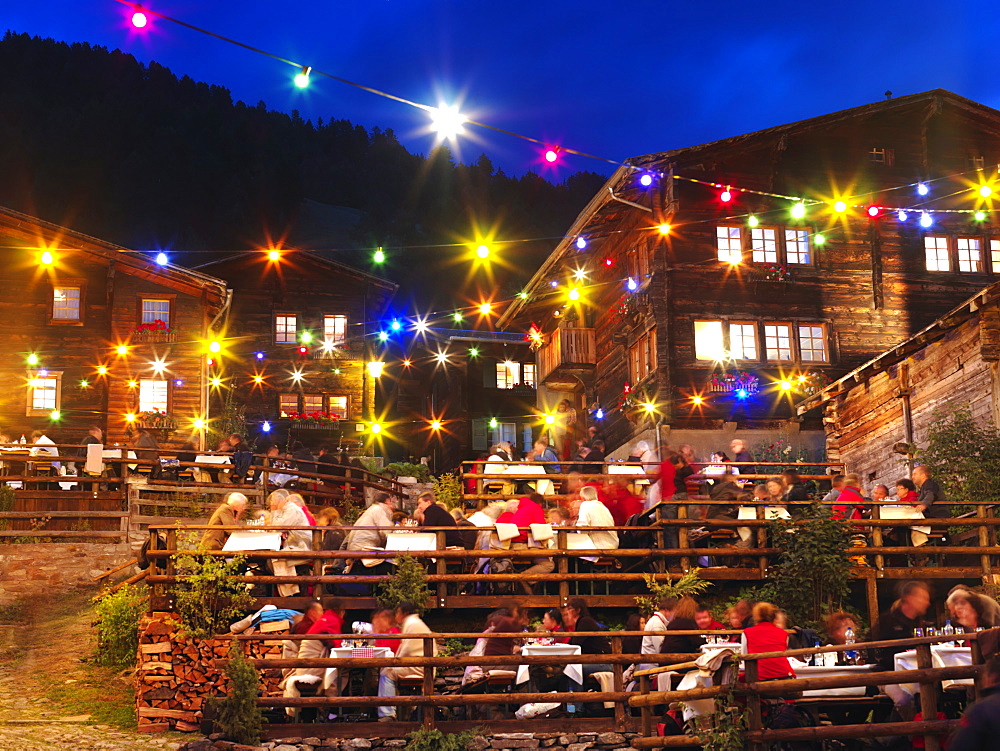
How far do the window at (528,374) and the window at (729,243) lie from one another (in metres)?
20.7

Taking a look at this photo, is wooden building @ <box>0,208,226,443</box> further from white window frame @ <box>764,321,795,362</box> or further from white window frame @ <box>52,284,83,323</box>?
white window frame @ <box>764,321,795,362</box>

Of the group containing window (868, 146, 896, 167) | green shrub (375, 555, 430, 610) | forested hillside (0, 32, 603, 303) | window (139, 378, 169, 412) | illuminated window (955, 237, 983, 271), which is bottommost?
green shrub (375, 555, 430, 610)

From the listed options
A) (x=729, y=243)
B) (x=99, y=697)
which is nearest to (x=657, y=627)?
(x=99, y=697)

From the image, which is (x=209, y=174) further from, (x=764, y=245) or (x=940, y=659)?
(x=940, y=659)

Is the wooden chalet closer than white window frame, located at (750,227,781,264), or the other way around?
white window frame, located at (750,227,781,264)

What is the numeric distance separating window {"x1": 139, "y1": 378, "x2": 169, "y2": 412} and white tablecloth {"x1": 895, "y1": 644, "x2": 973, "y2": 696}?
25.2m

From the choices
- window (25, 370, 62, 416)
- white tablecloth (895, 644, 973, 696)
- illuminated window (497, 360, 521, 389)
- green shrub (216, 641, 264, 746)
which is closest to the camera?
white tablecloth (895, 644, 973, 696)

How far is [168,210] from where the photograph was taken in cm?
7088

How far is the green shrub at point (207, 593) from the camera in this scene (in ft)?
43.5

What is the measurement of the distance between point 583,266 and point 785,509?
688 inches

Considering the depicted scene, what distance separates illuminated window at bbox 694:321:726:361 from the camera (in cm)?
2675

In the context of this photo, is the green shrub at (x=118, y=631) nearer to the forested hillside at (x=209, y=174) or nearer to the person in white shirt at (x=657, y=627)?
the person in white shirt at (x=657, y=627)

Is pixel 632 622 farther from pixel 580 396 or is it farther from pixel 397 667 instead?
pixel 580 396

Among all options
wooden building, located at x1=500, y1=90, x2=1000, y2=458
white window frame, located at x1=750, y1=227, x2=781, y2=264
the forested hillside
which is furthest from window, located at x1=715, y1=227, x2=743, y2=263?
the forested hillside
